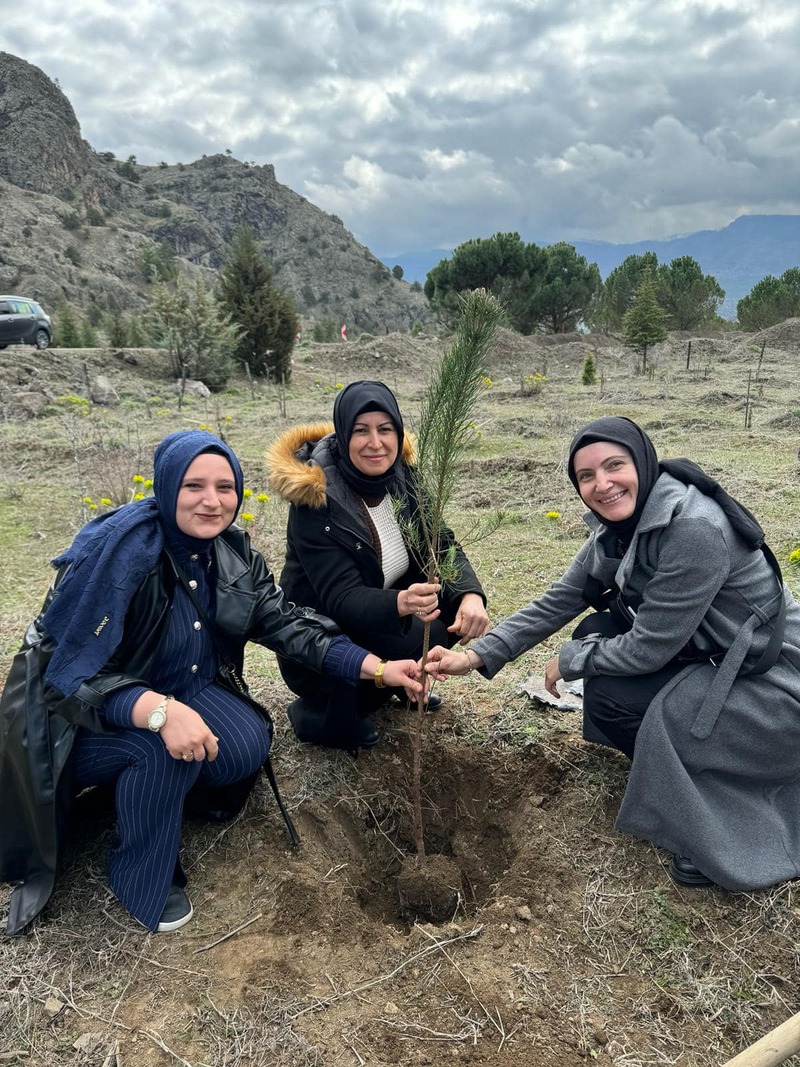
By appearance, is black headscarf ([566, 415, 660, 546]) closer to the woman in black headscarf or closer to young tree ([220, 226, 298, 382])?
the woman in black headscarf

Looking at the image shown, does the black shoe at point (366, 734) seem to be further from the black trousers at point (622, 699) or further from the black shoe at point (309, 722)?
the black trousers at point (622, 699)

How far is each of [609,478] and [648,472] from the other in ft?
0.40

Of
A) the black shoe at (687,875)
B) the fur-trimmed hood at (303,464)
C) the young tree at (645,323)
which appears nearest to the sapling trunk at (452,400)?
the fur-trimmed hood at (303,464)

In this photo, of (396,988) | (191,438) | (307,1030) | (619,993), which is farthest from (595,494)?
(307,1030)

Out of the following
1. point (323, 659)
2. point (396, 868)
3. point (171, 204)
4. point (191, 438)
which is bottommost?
point (396, 868)

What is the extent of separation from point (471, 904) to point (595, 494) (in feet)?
4.33

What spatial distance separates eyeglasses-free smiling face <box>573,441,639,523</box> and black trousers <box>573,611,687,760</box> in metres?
0.47

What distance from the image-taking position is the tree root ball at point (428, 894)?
2014mm

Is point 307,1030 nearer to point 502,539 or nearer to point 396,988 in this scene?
point 396,988

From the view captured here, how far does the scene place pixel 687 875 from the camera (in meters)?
1.84

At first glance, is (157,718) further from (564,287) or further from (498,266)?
(564,287)

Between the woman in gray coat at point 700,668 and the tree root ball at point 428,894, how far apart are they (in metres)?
0.57

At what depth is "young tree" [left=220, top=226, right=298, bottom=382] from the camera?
15906 mm

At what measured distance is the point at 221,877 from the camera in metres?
2.02
